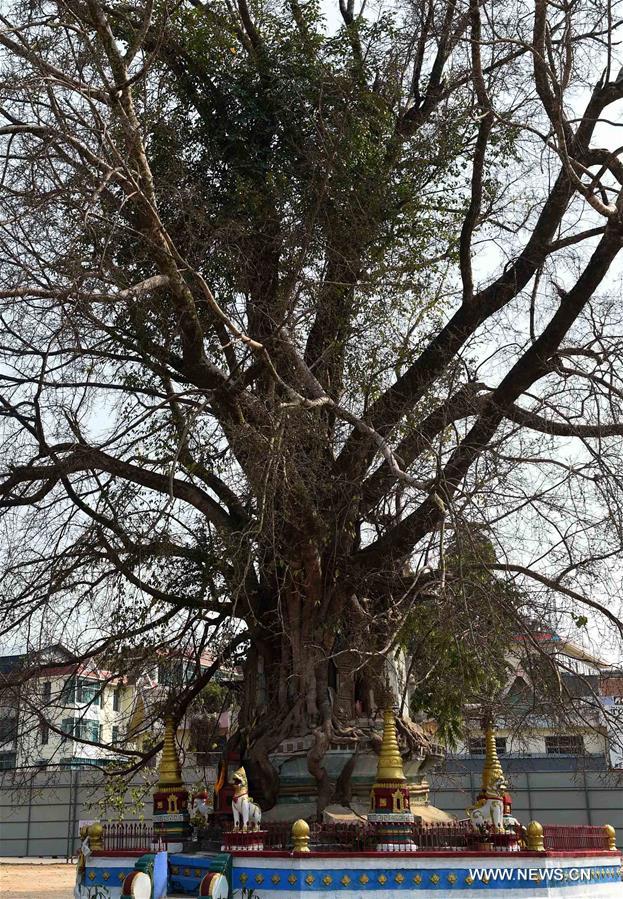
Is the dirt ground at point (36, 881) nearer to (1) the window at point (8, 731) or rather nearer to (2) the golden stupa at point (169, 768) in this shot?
(1) the window at point (8, 731)

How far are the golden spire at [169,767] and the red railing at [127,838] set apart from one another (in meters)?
0.59

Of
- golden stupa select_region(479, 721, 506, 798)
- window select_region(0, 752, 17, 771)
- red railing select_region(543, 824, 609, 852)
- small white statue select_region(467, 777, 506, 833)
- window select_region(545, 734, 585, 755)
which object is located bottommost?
red railing select_region(543, 824, 609, 852)

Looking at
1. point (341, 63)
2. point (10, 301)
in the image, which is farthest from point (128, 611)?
point (341, 63)

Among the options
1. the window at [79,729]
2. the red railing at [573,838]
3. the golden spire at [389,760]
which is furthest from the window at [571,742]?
the window at [79,729]

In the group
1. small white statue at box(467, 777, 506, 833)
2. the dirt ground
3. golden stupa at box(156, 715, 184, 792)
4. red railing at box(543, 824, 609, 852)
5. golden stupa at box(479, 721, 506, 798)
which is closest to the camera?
small white statue at box(467, 777, 506, 833)

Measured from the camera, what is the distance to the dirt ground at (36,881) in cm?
2077

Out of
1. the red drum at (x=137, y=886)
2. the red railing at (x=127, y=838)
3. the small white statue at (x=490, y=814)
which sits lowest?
the red drum at (x=137, y=886)

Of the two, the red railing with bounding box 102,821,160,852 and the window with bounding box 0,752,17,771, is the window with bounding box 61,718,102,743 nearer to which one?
the window with bounding box 0,752,17,771

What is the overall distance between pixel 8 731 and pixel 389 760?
642 cm

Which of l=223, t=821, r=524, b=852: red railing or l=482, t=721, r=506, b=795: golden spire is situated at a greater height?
l=482, t=721, r=506, b=795: golden spire

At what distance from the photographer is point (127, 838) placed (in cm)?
1299

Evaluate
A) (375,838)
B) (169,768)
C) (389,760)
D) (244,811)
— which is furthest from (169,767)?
(375,838)

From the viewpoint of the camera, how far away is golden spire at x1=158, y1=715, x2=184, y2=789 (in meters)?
13.1

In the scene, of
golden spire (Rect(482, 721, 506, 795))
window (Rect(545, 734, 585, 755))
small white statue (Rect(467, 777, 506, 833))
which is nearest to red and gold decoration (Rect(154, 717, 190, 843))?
small white statue (Rect(467, 777, 506, 833))
